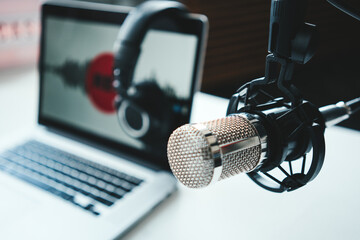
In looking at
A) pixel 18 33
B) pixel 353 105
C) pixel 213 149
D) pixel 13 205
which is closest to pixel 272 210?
pixel 353 105

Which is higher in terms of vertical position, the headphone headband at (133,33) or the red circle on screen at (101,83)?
the headphone headband at (133,33)

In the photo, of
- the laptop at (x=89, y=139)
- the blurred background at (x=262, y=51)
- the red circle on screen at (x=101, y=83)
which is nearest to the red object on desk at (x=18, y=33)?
the laptop at (x=89, y=139)

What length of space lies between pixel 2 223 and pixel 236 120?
0.42m

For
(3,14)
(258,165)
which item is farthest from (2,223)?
(3,14)

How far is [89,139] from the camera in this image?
30.6 inches

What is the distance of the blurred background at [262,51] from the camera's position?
434 mm

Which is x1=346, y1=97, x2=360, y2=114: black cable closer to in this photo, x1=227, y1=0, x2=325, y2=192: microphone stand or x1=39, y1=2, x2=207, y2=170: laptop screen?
x1=227, y1=0, x2=325, y2=192: microphone stand

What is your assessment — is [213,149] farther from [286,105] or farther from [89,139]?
[89,139]

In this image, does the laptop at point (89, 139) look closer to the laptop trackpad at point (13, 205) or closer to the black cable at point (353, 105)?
the laptop trackpad at point (13, 205)

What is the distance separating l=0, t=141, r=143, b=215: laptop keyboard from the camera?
579mm

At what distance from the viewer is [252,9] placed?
0.53m

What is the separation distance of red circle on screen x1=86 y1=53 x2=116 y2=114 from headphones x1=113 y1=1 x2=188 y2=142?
0.26 feet

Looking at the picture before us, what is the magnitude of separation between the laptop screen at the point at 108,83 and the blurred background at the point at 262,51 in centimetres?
7

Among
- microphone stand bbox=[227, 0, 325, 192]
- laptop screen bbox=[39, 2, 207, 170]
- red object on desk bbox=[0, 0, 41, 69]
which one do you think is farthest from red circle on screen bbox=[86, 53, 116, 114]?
red object on desk bbox=[0, 0, 41, 69]
